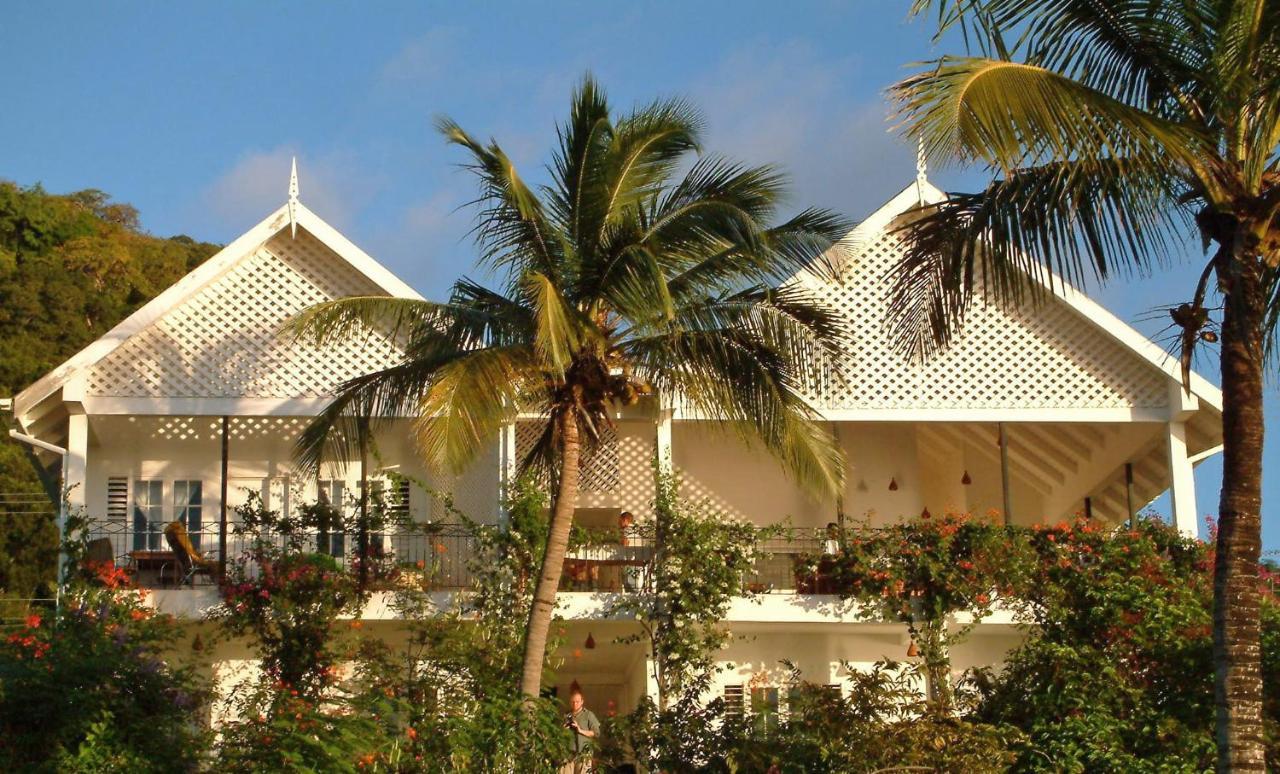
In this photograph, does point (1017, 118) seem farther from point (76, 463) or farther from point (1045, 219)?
point (76, 463)

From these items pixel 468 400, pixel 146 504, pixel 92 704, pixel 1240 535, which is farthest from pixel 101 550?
pixel 1240 535

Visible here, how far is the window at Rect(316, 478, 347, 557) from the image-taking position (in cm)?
1847

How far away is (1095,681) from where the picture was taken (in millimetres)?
15359

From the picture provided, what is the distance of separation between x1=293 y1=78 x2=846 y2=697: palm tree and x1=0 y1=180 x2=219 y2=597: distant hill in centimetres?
1820

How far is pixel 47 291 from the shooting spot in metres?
38.8

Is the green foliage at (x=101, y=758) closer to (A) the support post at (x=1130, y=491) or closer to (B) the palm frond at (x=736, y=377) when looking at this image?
(B) the palm frond at (x=736, y=377)

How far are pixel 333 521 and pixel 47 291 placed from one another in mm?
23067

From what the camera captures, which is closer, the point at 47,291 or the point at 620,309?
the point at 620,309

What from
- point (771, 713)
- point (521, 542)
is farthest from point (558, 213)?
point (771, 713)

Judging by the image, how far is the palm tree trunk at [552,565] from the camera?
599 inches

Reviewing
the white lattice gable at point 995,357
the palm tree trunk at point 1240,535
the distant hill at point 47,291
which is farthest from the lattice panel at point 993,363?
the distant hill at point 47,291

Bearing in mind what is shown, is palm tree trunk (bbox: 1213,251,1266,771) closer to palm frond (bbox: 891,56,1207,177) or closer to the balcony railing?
palm frond (bbox: 891,56,1207,177)

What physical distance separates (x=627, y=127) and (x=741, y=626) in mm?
6228

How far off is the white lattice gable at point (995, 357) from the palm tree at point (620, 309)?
348 centimetres
